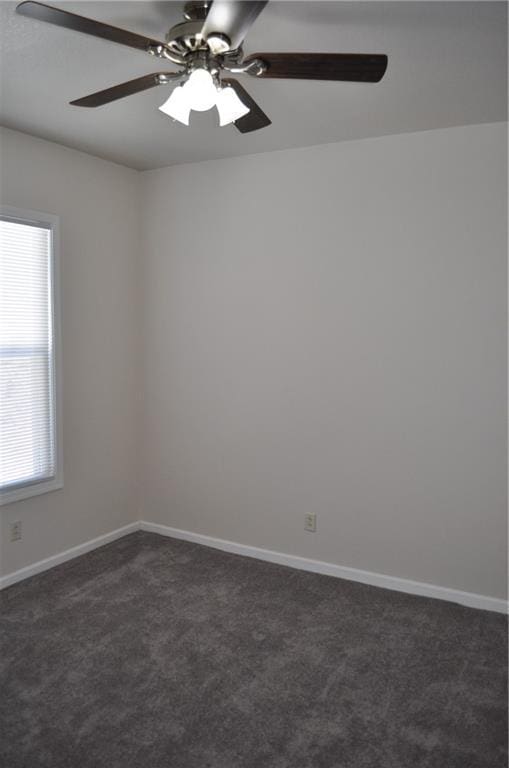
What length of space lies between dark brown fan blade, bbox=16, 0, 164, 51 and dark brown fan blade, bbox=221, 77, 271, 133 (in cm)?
34

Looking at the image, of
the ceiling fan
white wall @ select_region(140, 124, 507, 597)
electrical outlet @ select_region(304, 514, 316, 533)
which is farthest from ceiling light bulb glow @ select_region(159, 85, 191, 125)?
electrical outlet @ select_region(304, 514, 316, 533)

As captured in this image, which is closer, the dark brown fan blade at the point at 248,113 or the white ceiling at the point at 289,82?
the white ceiling at the point at 289,82

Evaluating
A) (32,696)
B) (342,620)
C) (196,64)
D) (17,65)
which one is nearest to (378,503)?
(342,620)

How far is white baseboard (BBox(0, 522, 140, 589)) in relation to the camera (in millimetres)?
3475

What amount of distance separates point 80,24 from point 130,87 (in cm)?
41

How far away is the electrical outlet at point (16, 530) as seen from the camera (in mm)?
3480

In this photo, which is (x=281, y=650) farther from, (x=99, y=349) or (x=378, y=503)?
(x=99, y=349)

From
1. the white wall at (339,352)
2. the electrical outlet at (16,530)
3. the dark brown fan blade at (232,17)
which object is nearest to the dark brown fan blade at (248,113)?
the dark brown fan blade at (232,17)

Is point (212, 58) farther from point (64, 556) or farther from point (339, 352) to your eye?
point (64, 556)

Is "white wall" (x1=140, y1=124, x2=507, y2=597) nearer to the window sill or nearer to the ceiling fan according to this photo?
the window sill

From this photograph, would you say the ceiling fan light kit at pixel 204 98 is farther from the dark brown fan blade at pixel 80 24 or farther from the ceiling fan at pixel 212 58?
the dark brown fan blade at pixel 80 24

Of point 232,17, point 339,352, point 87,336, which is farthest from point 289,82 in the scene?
point 87,336

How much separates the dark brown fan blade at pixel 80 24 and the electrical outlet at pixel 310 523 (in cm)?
273

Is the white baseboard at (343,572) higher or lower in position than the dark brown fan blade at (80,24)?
lower
